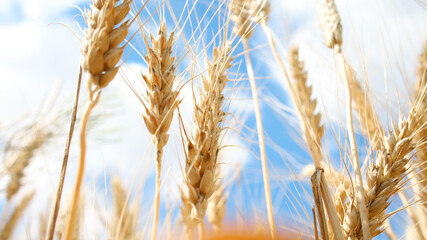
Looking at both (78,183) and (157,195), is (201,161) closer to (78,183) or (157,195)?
(157,195)

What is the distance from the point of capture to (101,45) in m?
0.57

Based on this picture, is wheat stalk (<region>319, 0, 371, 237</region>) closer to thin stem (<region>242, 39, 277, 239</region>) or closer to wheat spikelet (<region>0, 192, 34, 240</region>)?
thin stem (<region>242, 39, 277, 239</region>)

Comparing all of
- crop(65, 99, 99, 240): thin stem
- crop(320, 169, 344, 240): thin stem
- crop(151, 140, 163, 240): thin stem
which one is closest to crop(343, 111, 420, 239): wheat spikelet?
crop(320, 169, 344, 240): thin stem

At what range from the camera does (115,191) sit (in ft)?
5.91

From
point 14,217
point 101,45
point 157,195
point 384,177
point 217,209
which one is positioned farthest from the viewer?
point 14,217

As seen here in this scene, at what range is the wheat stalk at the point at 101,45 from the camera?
1.78ft

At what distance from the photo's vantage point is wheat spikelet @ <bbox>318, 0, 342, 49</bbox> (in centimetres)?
111

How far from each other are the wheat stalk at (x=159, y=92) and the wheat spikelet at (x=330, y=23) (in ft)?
1.84

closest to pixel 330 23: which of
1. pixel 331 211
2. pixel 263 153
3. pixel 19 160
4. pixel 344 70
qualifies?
pixel 344 70

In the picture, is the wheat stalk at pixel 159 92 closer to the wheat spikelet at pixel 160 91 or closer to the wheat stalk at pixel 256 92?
the wheat spikelet at pixel 160 91

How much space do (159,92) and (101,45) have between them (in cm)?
20

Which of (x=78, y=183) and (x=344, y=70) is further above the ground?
(x=344, y=70)

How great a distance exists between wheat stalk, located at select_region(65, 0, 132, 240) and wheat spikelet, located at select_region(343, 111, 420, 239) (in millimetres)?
639

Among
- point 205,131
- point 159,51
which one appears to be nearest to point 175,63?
point 159,51
